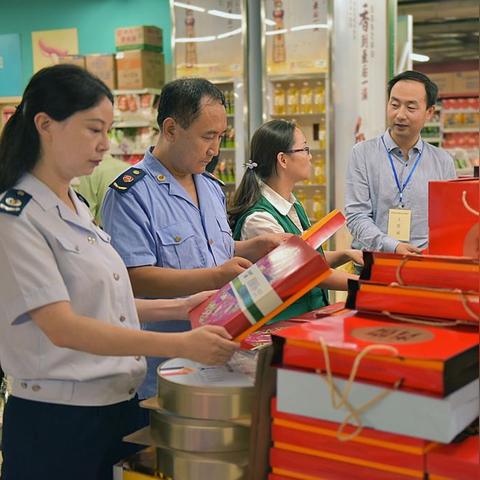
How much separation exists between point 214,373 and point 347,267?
2.83m

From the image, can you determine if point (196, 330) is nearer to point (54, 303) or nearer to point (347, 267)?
point (54, 303)

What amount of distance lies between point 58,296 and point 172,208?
0.87 meters

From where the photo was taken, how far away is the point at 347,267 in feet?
14.2

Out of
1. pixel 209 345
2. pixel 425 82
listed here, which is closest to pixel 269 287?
pixel 209 345

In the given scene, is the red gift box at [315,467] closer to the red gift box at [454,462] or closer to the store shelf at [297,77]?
the red gift box at [454,462]

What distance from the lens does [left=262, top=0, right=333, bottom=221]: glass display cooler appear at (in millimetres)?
7539

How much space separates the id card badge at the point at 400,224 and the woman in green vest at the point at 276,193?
76 cm

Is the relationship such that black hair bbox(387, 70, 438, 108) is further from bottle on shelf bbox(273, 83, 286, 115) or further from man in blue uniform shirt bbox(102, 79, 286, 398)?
bottle on shelf bbox(273, 83, 286, 115)

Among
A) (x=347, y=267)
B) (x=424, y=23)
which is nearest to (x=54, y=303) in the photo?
(x=347, y=267)

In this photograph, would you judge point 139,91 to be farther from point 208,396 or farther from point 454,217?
point 208,396

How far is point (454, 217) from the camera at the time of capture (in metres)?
1.69

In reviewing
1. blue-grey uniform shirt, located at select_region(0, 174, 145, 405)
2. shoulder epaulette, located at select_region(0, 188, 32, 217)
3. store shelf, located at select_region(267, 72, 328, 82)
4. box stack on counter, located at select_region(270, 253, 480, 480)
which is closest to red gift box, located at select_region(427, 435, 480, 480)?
box stack on counter, located at select_region(270, 253, 480, 480)

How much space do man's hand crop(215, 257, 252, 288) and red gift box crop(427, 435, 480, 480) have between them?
2.83 feet

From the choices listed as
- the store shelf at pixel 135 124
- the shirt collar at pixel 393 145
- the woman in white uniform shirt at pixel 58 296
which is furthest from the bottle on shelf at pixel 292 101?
the woman in white uniform shirt at pixel 58 296
